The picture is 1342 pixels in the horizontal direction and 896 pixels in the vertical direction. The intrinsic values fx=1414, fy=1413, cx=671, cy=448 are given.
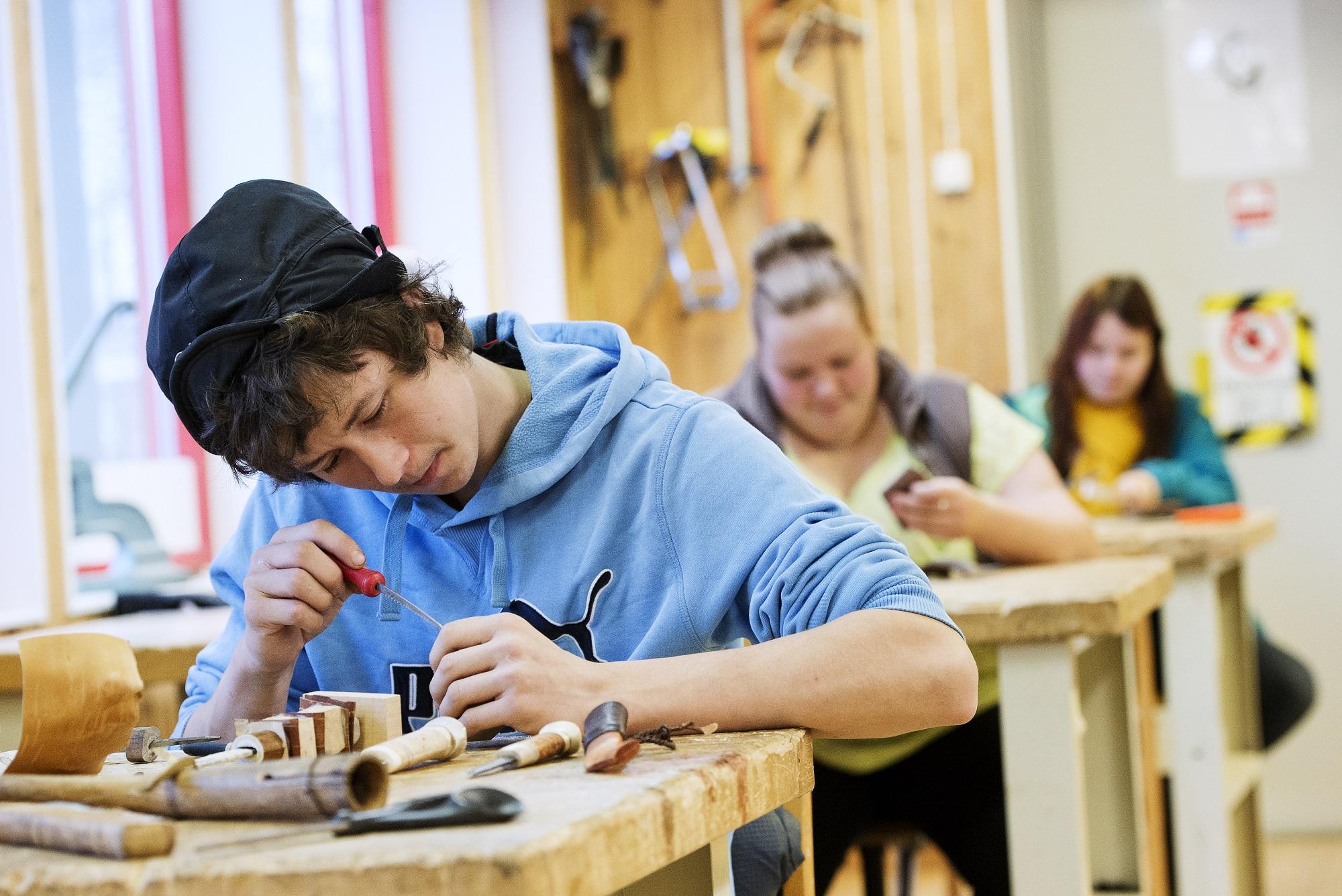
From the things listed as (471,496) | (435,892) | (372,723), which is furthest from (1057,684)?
(435,892)

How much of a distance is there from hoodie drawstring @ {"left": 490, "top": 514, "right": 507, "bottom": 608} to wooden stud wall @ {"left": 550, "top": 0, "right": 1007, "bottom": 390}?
10.2 feet

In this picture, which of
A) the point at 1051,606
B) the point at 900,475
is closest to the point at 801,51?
the point at 900,475

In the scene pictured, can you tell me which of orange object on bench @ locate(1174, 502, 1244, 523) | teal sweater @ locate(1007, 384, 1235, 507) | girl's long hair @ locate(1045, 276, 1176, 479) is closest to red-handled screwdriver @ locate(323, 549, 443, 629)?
orange object on bench @ locate(1174, 502, 1244, 523)

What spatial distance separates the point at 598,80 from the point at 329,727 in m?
3.69

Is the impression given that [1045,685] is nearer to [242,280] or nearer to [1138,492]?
[242,280]

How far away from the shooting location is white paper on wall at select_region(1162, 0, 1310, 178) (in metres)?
4.25

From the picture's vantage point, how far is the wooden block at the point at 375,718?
1047mm

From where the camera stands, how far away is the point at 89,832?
73 centimetres

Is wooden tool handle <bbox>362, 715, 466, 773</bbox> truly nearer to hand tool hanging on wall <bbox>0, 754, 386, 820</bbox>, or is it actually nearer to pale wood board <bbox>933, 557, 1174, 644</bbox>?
hand tool hanging on wall <bbox>0, 754, 386, 820</bbox>

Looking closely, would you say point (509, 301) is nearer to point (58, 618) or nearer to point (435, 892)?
point (58, 618)

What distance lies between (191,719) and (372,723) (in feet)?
1.08

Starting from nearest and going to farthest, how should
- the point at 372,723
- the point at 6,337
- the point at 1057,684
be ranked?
the point at 372,723, the point at 1057,684, the point at 6,337

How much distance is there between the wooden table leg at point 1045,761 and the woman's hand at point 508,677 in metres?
0.84

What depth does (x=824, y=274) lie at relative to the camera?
7.93 feet
